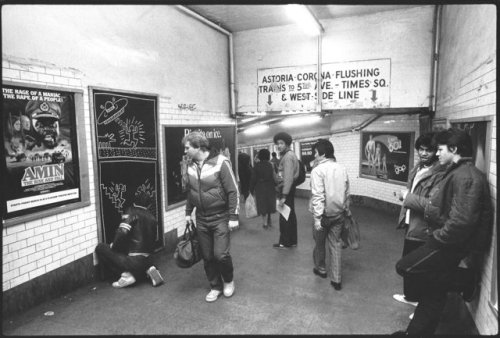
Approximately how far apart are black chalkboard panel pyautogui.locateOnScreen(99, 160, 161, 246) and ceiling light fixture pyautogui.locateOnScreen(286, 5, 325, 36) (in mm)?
3286

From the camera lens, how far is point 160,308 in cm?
388

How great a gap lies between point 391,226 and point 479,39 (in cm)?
447

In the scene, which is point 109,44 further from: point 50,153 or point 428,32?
point 428,32

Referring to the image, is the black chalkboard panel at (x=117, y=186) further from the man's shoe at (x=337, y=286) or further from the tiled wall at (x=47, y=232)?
the man's shoe at (x=337, y=286)

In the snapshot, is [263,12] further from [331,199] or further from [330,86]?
[331,199]

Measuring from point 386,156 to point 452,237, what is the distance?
602cm

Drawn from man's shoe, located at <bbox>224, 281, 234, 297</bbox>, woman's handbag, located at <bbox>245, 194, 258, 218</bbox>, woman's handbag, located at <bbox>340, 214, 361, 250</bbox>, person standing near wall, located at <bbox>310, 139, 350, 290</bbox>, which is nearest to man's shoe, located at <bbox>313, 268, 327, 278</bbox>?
person standing near wall, located at <bbox>310, 139, 350, 290</bbox>

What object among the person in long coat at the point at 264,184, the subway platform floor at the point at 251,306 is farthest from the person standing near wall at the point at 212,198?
the person in long coat at the point at 264,184

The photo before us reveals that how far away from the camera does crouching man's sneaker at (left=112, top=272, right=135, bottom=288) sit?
4.36m

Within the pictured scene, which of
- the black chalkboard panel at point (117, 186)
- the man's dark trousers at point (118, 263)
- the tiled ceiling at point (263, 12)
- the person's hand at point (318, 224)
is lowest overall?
the man's dark trousers at point (118, 263)

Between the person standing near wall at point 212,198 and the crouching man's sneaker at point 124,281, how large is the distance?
1.07 metres

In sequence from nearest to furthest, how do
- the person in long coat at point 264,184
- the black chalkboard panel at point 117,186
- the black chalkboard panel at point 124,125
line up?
the black chalkboard panel at point 124,125
the black chalkboard panel at point 117,186
the person in long coat at point 264,184

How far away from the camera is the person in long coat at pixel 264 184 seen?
6.74 meters

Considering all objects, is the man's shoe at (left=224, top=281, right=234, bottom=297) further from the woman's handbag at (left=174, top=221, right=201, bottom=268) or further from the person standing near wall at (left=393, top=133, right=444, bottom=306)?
the person standing near wall at (left=393, top=133, right=444, bottom=306)
